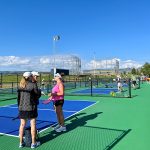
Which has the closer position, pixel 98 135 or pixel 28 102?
pixel 28 102

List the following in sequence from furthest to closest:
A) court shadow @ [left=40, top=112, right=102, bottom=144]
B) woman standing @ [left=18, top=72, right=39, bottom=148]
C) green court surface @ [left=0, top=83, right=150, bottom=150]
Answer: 1. court shadow @ [left=40, top=112, right=102, bottom=144]
2. green court surface @ [left=0, top=83, right=150, bottom=150]
3. woman standing @ [left=18, top=72, right=39, bottom=148]

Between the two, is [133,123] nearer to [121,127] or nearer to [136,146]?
[121,127]

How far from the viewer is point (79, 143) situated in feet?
23.8

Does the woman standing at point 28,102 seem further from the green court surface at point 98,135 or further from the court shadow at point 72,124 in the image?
the court shadow at point 72,124

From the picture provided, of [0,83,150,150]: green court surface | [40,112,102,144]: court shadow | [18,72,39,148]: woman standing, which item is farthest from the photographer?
[40,112,102,144]: court shadow

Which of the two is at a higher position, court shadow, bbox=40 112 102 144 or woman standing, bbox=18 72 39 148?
woman standing, bbox=18 72 39 148

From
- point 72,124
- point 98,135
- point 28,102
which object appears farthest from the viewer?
point 72,124

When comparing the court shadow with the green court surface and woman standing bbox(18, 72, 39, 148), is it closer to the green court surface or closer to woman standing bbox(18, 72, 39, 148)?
the green court surface

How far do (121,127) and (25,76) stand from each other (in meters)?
3.73

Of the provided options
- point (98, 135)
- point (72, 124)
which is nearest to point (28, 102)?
point (98, 135)

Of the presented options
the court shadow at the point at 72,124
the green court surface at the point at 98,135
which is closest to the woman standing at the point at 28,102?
the green court surface at the point at 98,135

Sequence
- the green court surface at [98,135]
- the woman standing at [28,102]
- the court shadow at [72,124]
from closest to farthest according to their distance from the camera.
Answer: the woman standing at [28,102]
the green court surface at [98,135]
the court shadow at [72,124]

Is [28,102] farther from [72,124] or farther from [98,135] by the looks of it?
[72,124]

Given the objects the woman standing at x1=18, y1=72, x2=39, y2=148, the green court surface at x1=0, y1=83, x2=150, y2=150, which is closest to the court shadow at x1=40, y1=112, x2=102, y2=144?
the green court surface at x1=0, y1=83, x2=150, y2=150
